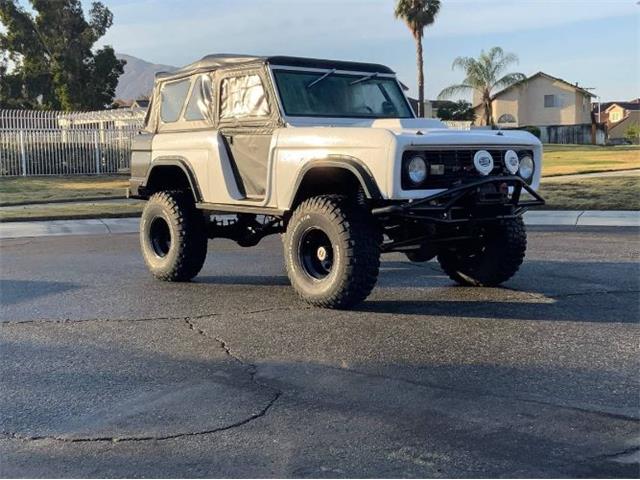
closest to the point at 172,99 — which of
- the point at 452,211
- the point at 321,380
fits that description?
the point at 452,211

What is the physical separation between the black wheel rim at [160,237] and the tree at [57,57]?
133ft

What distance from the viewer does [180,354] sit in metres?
5.60

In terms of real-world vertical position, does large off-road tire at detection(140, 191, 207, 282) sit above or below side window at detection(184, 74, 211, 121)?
below

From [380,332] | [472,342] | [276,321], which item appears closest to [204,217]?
[276,321]

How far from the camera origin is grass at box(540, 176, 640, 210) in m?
16.0

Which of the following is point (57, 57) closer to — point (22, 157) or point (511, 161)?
point (22, 157)

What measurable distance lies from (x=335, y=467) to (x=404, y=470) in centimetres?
31

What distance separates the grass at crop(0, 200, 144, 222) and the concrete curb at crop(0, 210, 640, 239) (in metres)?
0.43

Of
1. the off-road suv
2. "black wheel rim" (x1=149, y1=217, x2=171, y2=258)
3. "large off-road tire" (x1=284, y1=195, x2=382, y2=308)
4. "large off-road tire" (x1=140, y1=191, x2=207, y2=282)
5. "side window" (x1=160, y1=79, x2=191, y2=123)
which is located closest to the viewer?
the off-road suv

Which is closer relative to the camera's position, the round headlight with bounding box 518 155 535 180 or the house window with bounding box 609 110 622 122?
the round headlight with bounding box 518 155 535 180

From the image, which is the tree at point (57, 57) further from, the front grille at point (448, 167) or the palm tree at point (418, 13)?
the front grille at point (448, 167)

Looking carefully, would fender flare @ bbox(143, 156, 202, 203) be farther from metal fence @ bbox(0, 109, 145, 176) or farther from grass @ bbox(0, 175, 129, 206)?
metal fence @ bbox(0, 109, 145, 176)

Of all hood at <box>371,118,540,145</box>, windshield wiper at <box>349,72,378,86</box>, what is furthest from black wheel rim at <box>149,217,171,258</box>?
hood at <box>371,118,540,145</box>

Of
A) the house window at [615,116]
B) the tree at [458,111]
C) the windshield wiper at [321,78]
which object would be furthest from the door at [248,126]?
the house window at [615,116]
